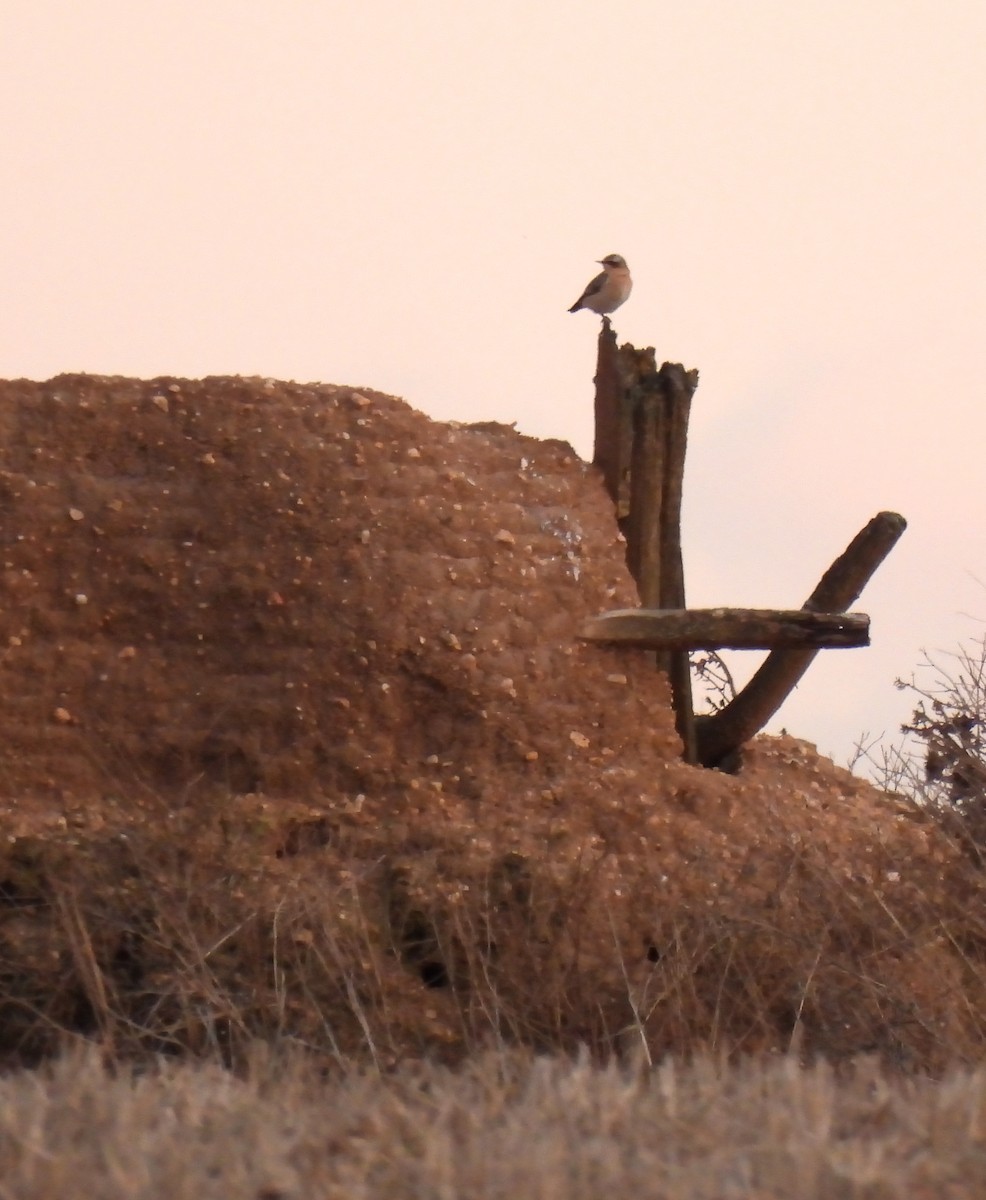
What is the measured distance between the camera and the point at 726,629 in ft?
32.6

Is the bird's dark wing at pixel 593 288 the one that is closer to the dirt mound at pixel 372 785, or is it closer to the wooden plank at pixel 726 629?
the dirt mound at pixel 372 785

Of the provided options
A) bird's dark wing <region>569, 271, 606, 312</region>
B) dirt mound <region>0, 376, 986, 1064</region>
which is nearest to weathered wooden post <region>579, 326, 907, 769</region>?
dirt mound <region>0, 376, 986, 1064</region>

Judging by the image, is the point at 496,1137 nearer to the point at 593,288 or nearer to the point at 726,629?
the point at 726,629

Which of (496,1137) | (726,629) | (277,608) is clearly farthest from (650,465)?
(496,1137)

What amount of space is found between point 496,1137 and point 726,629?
6721 mm

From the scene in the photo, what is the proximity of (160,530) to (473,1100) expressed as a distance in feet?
18.4

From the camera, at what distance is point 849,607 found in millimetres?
10680

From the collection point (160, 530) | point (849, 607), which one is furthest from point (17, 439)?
point (849, 607)

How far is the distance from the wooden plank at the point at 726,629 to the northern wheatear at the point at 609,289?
229 cm

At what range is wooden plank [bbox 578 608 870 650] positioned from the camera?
952cm

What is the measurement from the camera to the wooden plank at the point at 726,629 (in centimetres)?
952

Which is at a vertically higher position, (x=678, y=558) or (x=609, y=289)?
(x=609, y=289)

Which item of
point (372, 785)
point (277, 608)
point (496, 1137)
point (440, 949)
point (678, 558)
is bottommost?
point (440, 949)

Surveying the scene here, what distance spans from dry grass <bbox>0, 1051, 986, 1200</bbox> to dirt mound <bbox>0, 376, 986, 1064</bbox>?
2.88 metres
